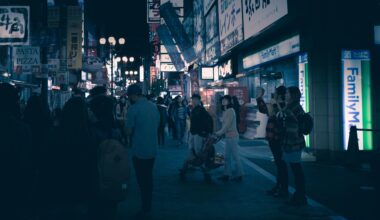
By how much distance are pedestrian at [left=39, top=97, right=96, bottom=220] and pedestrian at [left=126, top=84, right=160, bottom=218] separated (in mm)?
2769

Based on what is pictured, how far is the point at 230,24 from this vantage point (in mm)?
23000

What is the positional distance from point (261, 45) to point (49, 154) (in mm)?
17695

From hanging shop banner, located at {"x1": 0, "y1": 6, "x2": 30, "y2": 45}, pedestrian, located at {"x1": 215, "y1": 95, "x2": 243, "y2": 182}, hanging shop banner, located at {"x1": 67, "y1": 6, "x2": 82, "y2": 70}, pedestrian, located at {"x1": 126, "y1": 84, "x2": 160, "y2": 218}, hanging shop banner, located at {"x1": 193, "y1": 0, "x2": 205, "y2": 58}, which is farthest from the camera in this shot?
hanging shop banner, located at {"x1": 193, "y1": 0, "x2": 205, "y2": 58}

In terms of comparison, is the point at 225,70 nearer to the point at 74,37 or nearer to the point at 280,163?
the point at 74,37

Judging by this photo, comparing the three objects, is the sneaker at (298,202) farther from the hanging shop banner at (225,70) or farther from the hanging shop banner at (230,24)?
the hanging shop banner at (225,70)

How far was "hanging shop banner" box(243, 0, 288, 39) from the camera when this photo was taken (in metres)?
14.7

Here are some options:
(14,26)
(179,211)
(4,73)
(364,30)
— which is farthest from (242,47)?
(179,211)

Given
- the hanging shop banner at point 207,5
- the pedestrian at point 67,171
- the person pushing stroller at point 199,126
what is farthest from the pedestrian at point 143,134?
the hanging shop banner at point 207,5

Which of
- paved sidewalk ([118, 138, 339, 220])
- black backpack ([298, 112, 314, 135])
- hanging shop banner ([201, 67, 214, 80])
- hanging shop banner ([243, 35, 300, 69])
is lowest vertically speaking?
paved sidewalk ([118, 138, 339, 220])

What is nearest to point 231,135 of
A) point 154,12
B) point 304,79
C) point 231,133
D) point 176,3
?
point 231,133

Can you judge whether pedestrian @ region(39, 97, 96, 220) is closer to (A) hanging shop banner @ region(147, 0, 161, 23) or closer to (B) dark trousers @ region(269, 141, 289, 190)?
(B) dark trousers @ region(269, 141, 289, 190)

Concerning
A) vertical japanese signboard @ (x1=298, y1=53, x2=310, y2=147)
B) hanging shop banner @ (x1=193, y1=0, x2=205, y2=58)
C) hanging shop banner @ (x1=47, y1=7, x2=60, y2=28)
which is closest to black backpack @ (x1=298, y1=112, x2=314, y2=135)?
vertical japanese signboard @ (x1=298, y1=53, x2=310, y2=147)

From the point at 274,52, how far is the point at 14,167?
15.8 m

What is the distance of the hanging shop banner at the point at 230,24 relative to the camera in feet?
68.7
